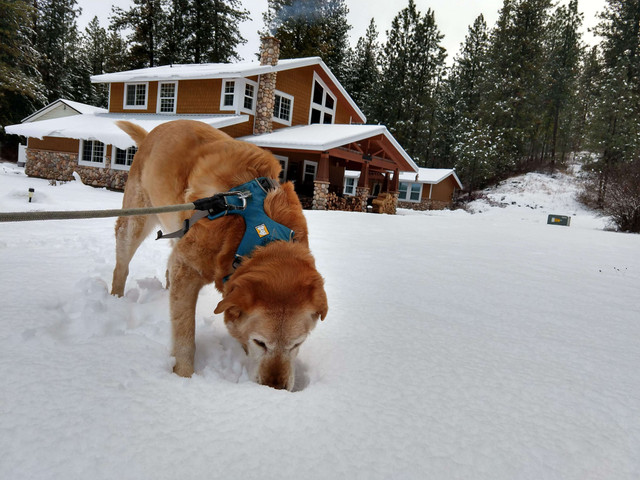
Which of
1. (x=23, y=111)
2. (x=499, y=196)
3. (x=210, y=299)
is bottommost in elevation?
(x=210, y=299)

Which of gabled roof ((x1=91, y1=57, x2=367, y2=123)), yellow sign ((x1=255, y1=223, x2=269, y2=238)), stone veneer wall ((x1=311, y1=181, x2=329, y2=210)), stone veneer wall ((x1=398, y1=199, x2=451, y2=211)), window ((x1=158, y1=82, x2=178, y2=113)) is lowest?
yellow sign ((x1=255, y1=223, x2=269, y2=238))

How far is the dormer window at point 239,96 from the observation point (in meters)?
17.8

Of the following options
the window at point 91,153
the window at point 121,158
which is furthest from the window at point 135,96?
the window at point 121,158

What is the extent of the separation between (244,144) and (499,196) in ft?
116

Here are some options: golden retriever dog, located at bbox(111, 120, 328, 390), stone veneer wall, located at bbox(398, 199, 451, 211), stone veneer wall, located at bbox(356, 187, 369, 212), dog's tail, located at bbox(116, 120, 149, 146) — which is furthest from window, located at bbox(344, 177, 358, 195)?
golden retriever dog, located at bbox(111, 120, 328, 390)

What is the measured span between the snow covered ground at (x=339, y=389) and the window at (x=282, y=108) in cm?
1759

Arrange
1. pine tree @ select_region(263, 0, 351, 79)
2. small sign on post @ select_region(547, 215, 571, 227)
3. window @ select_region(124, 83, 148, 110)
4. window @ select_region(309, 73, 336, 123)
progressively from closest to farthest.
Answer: small sign on post @ select_region(547, 215, 571, 227)
window @ select_region(124, 83, 148, 110)
window @ select_region(309, 73, 336, 123)
pine tree @ select_region(263, 0, 351, 79)

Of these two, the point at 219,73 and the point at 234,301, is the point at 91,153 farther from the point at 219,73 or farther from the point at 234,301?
the point at 234,301

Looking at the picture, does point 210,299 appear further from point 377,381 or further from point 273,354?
point 377,381

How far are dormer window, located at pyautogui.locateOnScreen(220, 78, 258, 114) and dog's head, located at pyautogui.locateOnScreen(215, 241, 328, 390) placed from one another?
17529 millimetres

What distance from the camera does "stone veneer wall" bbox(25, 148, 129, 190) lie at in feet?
60.6

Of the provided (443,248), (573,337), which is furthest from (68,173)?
(573,337)

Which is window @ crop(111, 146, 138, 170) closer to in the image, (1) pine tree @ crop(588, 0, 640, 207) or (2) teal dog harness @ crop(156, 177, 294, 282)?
(2) teal dog harness @ crop(156, 177, 294, 282)

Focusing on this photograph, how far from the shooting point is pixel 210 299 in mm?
3311
